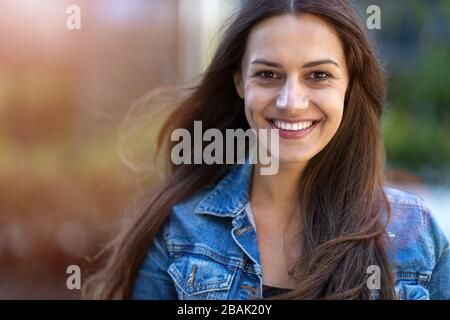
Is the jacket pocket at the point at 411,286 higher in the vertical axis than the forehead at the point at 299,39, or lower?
lower

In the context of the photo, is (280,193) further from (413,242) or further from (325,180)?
(413,242)

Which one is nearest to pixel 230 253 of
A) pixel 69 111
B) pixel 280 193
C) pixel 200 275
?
pixel 200 275

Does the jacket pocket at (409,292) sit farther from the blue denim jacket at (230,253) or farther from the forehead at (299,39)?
the forehead at (299,39)

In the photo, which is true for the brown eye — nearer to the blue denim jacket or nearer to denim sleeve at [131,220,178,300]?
the blue denim jacket

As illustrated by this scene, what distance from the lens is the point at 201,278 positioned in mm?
1530

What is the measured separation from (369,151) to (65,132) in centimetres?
186

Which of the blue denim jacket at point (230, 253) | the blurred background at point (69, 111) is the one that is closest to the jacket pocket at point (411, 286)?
the blue denim jacket at point (230, 253)

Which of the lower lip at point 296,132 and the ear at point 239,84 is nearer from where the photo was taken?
the lower lip at point 296,132

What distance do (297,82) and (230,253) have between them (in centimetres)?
43

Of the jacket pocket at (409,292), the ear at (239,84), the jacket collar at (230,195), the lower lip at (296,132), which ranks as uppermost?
the ear at (239,84)

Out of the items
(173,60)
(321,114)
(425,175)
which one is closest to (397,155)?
(425,175)

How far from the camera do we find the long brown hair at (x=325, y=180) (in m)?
1.45

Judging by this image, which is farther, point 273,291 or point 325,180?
point 325,180
